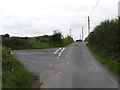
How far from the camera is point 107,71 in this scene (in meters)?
17.1

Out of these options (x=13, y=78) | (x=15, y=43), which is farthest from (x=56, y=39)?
(x=13, y=78)

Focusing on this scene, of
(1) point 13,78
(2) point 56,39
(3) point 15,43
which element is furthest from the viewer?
(2) point 56,39

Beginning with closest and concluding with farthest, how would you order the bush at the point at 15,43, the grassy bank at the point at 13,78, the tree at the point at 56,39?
the grassy bank at the point at 13,78, the bush at the point at 15,43, the tree at the point at 56,39

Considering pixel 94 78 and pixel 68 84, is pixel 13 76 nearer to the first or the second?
pixel 68 84

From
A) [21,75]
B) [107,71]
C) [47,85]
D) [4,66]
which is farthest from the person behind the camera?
[107,71]

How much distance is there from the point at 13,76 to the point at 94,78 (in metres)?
4.19

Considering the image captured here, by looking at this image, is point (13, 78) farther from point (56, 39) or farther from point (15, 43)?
point (56, 39)

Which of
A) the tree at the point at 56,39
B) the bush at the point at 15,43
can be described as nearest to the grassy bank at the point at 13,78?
the bush at the point at 15,43

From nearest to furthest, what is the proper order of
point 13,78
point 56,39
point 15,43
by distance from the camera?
point 13,78 < point 15,43 < point 56,39

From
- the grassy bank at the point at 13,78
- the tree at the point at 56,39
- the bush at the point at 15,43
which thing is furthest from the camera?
the tree at the point at 56,39

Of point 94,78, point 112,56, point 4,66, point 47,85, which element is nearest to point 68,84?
A: point 47,85

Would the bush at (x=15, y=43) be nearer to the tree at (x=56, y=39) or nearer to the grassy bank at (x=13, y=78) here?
the tree at (x=56, y=39)

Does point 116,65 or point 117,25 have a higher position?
point 117,25

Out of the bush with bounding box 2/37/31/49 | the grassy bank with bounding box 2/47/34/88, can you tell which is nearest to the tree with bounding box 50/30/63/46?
the bush with bounding box 2/37/31/49
